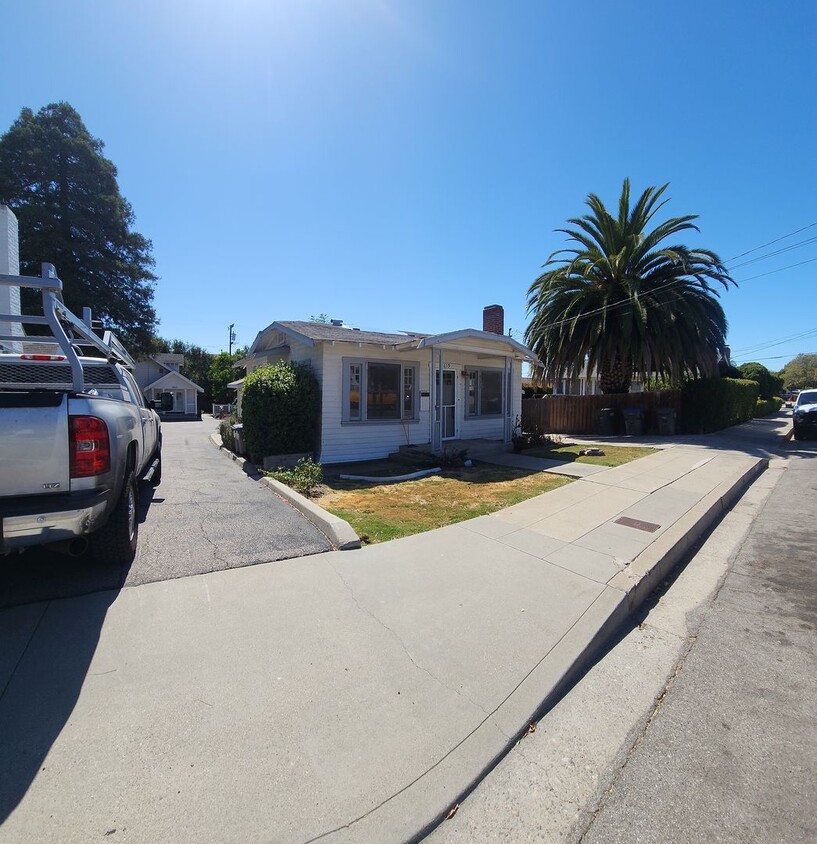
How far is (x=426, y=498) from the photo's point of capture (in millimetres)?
7363

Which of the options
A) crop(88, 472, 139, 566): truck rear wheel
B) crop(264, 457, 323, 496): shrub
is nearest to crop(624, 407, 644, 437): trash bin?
crop(264, 457, 323, 496): shrub

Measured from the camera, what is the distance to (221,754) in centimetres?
216

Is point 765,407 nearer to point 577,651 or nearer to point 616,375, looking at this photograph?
point 616,375

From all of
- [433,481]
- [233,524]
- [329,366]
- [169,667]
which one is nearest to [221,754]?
[169,667]

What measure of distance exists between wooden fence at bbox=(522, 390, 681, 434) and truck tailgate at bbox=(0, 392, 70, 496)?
16.7 metres

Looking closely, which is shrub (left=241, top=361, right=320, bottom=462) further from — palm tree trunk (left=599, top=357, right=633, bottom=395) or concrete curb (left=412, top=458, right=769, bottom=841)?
palm tree trunk (left=599, top=357, right=633, bottom=395)

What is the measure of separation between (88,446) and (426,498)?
5042 mm

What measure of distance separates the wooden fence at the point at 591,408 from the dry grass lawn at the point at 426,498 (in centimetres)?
981

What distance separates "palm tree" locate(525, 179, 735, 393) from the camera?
18.0 metres

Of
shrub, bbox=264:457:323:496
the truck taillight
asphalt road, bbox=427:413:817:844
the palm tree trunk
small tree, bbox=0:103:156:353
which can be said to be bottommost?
asphalt road, bbox=427:413:817:844

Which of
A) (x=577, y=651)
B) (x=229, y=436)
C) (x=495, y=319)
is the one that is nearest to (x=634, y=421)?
(x=495, y=319)

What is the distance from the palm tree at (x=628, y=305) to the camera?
59.2 feet

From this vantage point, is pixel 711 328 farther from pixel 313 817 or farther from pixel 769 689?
pixel 313 817

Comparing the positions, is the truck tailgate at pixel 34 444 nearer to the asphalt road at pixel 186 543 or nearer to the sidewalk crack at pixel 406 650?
the asphalt road at pixel 186 543
